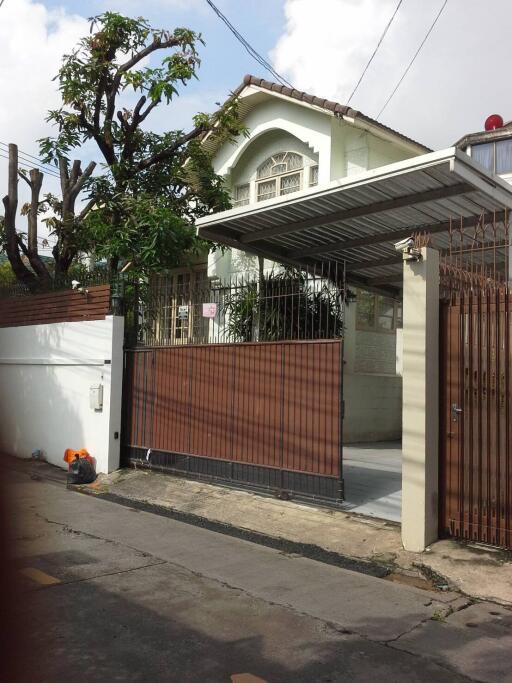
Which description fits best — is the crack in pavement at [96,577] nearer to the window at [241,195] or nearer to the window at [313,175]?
the window at [313,175]

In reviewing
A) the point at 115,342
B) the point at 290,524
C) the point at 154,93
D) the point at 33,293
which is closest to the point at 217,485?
the point at 290,524

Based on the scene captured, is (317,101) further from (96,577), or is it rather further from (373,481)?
(96,577)

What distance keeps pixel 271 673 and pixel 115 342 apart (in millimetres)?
7388

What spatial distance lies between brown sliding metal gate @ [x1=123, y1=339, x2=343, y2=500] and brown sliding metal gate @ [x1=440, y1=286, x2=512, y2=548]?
60.5 inches

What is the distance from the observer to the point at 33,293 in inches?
502

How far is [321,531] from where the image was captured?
680 cm

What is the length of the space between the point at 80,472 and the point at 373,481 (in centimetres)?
457

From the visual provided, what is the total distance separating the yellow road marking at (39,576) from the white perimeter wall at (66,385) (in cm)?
441

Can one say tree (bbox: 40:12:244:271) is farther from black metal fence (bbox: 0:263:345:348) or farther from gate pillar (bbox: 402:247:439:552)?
gate pillar (bbox: 402:247:439:552)

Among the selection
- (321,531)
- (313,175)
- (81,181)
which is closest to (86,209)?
(81,181)

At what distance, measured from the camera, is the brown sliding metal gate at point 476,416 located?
568 centimetres

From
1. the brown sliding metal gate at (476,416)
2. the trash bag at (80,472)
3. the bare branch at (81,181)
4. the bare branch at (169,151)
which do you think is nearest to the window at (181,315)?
the trash bag at (80,472)

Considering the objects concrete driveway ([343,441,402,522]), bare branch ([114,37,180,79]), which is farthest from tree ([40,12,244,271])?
concrete driveway ([343,441,402,522])

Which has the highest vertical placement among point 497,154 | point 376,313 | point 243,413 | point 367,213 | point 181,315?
point 497,154
